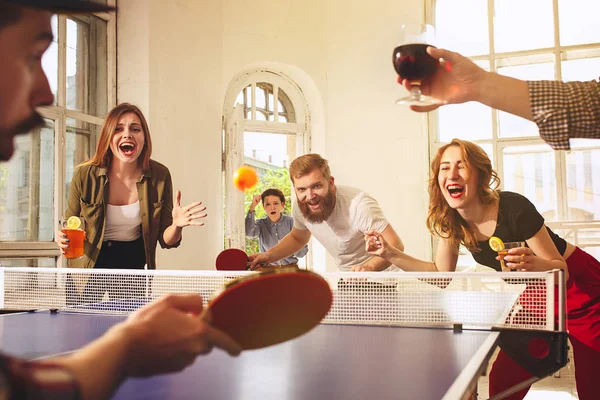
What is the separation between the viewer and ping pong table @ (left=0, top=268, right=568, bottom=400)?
120 centimetres

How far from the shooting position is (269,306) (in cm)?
93

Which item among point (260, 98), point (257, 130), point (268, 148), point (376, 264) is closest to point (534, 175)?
point (257, 130)

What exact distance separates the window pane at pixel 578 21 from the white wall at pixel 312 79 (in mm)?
1563

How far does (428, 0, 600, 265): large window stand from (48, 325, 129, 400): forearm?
6.58 meters

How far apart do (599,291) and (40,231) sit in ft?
14.5

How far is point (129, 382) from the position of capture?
1230 millimetres

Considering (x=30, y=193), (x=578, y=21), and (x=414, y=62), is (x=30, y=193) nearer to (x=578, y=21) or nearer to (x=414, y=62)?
(x=414, y=62)

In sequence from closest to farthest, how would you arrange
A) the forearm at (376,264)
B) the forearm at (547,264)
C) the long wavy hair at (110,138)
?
the forearm at (547,264)
the forearm at (376,264)
the long wavy hair at (110,138)

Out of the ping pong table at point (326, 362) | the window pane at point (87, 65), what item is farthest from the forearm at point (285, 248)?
the window pane at point (87, 65)

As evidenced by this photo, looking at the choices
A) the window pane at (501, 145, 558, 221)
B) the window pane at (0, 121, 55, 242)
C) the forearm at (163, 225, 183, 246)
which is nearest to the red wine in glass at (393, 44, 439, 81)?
the forearm at (163, 225, 183, 246)

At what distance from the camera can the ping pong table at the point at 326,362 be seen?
1.20 metres

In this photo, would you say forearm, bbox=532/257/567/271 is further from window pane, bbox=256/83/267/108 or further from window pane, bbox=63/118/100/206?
window pane, bbox=256/83/267/108

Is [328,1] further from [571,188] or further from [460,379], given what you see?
[460,379]

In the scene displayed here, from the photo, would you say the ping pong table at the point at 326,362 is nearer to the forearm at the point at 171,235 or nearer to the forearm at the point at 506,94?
the forearm at the point at 506,94
